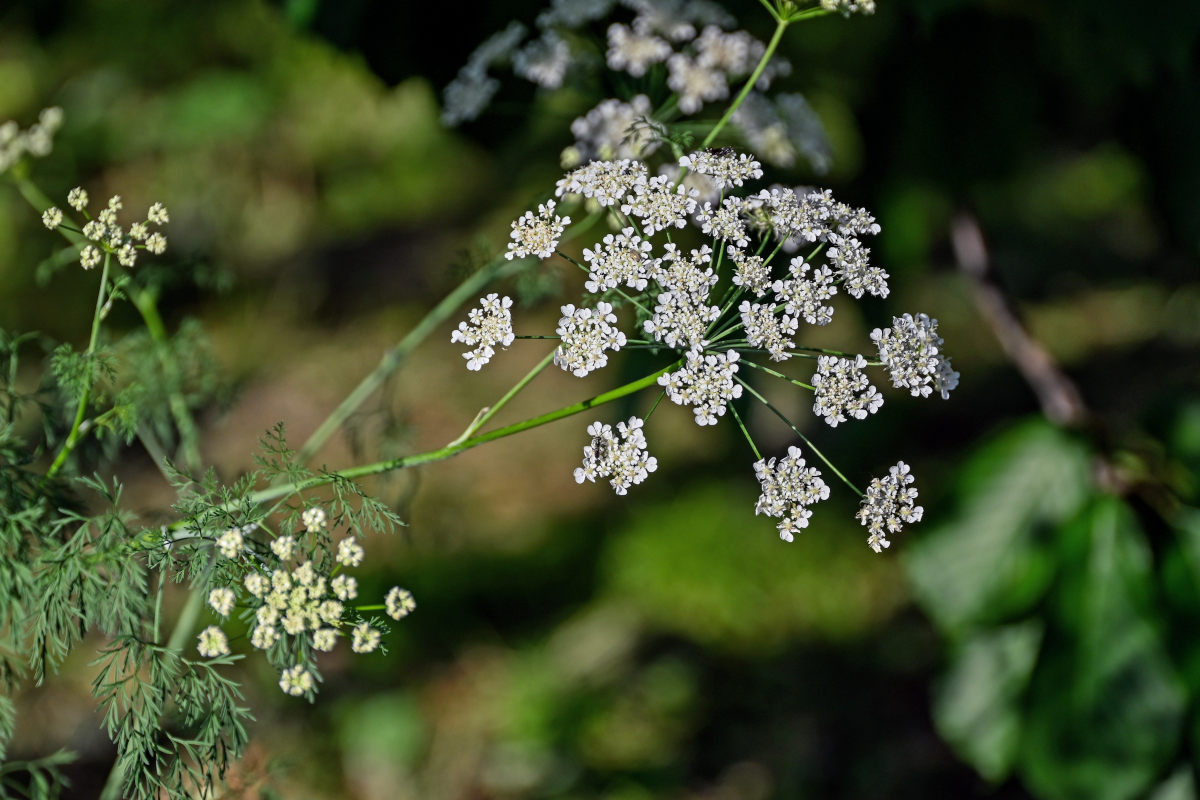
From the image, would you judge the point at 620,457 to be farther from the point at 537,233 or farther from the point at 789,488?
the point at 537,233

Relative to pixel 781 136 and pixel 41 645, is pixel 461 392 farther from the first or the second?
pixel 41 645

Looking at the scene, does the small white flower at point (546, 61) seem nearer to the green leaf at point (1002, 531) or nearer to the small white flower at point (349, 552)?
the small white flower at point (349, 552)

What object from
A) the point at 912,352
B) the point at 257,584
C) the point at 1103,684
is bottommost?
the point at 1103,684

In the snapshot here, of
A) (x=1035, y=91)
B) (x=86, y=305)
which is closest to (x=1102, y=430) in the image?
(x=1035, y=91)

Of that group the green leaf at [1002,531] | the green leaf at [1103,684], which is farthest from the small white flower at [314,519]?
the green leaf at [1103,684]

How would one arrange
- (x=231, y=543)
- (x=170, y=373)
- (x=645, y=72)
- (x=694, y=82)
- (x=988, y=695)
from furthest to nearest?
(x=988, y=695) < (x=170, y=373) < (x=645, y=72) < (x=694, y=82) < (x=231, y=543)

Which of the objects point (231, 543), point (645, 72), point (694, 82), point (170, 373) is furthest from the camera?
point (170, 373)

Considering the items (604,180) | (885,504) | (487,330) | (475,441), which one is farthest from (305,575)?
(885,504)
